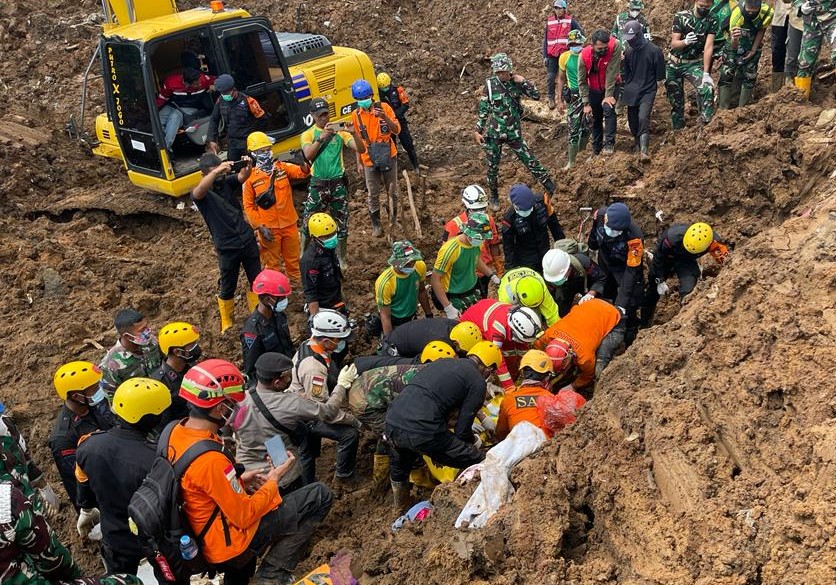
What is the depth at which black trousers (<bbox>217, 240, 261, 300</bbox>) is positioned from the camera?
8023 mm

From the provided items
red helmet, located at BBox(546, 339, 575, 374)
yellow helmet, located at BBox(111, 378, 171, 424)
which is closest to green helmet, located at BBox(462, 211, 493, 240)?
red helmet, located at BBox(546, 339, 575, 374)

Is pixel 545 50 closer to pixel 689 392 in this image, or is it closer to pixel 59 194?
pixel 59 194

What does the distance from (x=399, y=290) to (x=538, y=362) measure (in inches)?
75.5

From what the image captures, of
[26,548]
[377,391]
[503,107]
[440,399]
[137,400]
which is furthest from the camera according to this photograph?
[503,107]

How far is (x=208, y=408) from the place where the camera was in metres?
→ 4.45

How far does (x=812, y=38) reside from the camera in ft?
27.5

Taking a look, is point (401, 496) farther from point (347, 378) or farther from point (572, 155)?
point (572, 155)

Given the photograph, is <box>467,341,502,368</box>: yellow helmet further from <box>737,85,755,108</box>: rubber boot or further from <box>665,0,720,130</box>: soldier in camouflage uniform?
<box>737,85,755,108</box>: rubber boot

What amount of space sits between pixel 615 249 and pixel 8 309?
23.8 feet

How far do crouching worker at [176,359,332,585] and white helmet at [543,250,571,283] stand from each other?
3.21 m

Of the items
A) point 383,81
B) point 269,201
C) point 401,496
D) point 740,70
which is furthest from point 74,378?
point 740,70

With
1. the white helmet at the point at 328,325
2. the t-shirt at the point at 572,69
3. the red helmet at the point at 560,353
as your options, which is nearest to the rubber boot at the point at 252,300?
the white helmet at the point at 328,325


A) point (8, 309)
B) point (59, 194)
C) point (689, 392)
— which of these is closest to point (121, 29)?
point (59, 194)

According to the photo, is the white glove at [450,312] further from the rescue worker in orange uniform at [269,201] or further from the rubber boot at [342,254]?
the rubber boot at [342,254]
